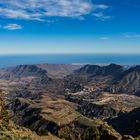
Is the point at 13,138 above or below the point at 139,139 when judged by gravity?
above

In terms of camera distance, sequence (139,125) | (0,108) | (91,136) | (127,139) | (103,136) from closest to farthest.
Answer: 1. (127,139)
2. (103,136)
3. (91,136)
4. (0,108)
5. (139,125)

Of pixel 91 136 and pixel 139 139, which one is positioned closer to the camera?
pixel 139 139

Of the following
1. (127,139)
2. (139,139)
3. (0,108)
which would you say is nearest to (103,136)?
(127,139)

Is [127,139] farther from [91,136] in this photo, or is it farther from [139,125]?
[139,125]

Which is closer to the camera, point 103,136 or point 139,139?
point 139,139

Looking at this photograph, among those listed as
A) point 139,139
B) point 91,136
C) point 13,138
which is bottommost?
point 91,136

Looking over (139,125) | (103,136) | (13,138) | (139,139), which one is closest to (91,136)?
(103,136)

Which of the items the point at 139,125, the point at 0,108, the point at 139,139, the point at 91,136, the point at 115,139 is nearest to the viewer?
the point at 139,139

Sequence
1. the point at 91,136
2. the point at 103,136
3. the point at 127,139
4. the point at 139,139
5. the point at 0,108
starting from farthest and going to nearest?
the point at 0,108 < the point at 91,136 < the point at 103,136 < the point at 127,139 < the point at 139,139

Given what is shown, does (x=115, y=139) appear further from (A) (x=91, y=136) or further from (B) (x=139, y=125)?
(B) (x=139, y=125)
